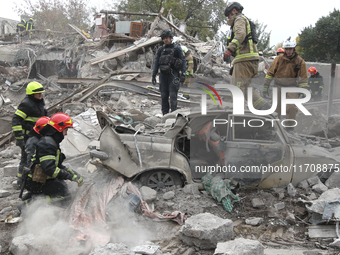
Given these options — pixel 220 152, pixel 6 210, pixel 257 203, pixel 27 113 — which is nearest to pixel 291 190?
pixel 257 203

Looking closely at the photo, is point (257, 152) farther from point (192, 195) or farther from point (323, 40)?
point (323, 40)

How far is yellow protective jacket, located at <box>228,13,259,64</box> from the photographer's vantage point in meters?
4.94

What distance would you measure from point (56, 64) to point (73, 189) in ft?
42.5

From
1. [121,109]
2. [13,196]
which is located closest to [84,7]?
[121,109]

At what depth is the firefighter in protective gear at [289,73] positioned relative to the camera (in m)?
5.40

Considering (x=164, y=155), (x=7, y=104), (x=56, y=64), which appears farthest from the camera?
(x=56, y=64)

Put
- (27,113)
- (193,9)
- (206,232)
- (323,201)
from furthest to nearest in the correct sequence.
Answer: (193,9), (27,113), (323,201), (206,232)

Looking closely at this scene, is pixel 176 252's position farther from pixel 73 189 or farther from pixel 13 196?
pixel 13 196

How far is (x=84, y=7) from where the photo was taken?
31.3m

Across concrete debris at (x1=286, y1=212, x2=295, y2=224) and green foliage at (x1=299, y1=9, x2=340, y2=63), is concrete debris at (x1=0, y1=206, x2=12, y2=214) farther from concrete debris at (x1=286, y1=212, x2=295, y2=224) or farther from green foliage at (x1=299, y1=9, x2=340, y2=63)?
green foliage at (x1=299, y1=9, x2=340, y2=63)

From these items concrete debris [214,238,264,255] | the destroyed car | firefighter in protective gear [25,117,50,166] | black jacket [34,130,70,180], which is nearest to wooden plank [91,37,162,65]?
the destroyed car

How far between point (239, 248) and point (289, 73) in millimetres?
3874

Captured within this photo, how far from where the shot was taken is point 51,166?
333 cm

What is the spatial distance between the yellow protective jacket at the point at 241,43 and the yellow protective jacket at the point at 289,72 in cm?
60
